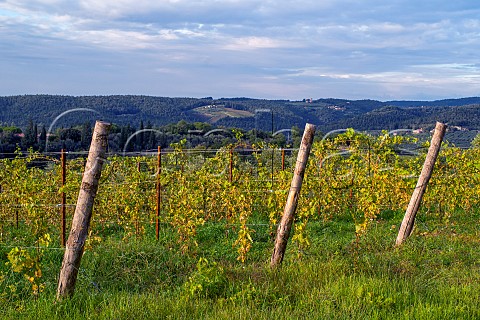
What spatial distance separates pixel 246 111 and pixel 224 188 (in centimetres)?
4111

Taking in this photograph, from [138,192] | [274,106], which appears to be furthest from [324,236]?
[274,106]

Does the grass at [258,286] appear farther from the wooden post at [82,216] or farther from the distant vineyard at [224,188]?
the distant vineyard at [224,188]

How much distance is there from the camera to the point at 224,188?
27.4ft

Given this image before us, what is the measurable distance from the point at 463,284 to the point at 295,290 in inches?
63.6

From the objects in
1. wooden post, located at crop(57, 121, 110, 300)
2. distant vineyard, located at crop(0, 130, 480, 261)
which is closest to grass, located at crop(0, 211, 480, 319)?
wooden post, located at crop(57, 121, 110, 300)

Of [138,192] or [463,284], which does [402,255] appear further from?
[138,192]

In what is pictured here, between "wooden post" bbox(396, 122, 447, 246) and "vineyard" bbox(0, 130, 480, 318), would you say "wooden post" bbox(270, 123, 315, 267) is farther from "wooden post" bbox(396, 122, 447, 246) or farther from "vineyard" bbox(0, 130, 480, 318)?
"wooden post" bbox(396, 122, 447, 246)

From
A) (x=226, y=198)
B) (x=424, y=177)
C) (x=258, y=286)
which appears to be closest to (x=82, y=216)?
(x=258, y=286)

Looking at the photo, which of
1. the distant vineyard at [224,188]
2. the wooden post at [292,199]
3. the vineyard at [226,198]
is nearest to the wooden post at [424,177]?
the vineyard at [226,198]

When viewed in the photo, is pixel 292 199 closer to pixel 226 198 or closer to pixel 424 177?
pixel 424 177

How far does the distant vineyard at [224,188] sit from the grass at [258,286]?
0.89m

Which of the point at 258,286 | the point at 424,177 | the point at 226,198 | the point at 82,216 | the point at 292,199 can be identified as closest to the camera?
the point at 82,216

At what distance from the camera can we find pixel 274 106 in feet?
155

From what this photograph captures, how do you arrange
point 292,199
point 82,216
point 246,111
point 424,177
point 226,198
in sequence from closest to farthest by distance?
point 82,216 → point 292,199 → point 424,177 → point 226,198 → point 246,111
